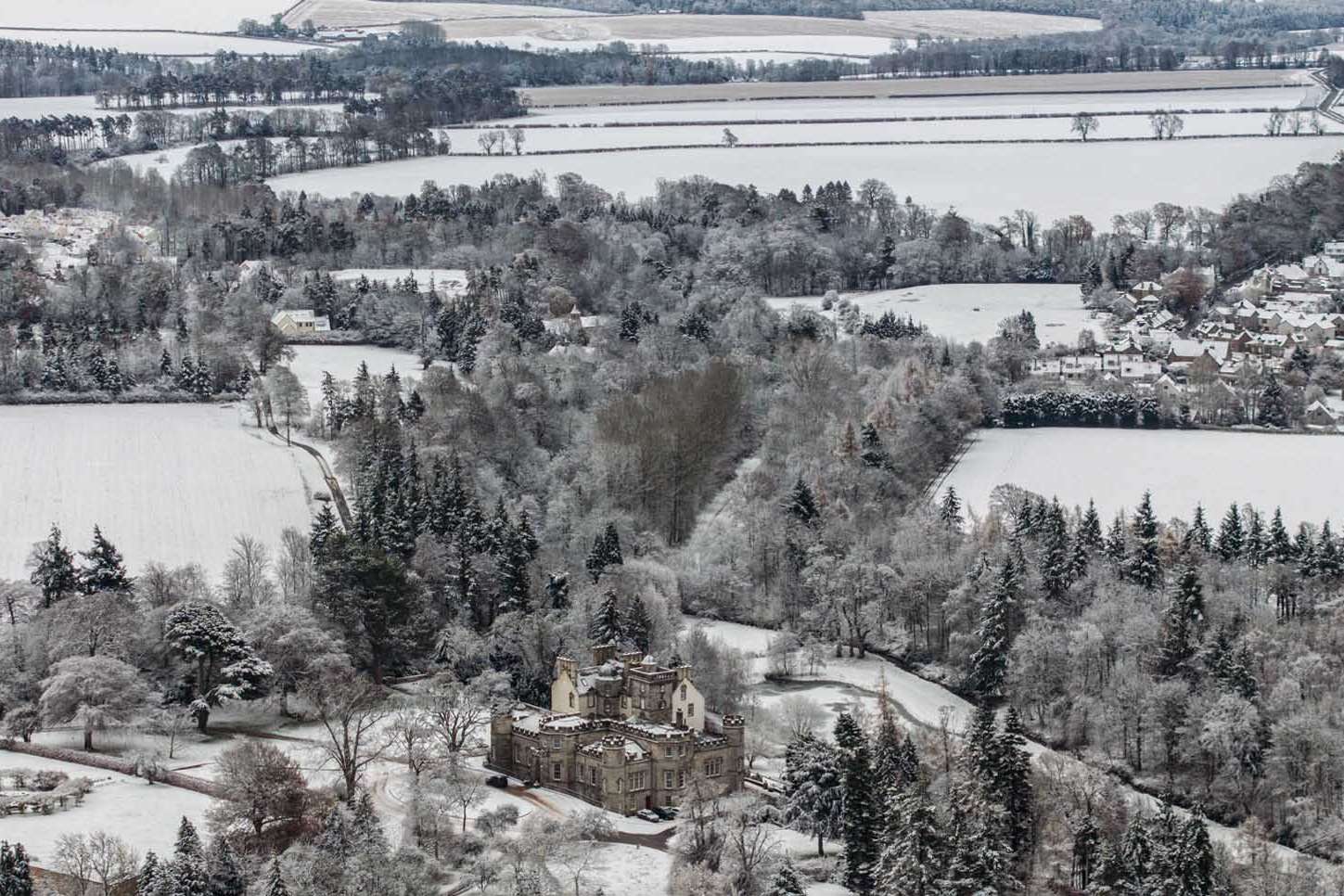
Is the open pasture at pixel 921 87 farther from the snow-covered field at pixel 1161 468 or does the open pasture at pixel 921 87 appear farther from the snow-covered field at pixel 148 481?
the snow-covered field at pixel 148 481

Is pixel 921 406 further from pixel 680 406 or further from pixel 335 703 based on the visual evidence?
pixel 335 703

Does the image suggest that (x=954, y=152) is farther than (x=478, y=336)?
Yes

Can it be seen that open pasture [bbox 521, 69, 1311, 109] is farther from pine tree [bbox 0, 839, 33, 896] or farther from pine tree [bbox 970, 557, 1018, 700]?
pine tree [bbox 0, 839, 33, 896]

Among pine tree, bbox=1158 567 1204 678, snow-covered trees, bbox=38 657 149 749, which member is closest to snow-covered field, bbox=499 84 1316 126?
pine tree, bbox=1158 567 1204 678

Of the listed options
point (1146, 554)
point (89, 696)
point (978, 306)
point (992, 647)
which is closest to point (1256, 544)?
point (1146, 554)

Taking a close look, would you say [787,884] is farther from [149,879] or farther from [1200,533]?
[1200,533]

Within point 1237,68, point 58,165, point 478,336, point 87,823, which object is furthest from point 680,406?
point 1237,68
